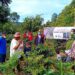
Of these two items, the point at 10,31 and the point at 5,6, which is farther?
the point at 10,31

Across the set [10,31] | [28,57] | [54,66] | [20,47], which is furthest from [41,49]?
[10,31]

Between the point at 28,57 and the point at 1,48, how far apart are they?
23.5ft

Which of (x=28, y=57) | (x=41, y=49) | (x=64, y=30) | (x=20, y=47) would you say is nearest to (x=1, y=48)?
(x=20, y=47)

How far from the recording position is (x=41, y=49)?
873cm

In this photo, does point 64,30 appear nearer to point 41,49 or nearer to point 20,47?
point 20,47

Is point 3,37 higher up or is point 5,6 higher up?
point 5,6

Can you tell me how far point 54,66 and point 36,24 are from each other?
162ft

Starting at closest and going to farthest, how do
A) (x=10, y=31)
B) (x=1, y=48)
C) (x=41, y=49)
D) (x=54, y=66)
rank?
(x=54, y=66), (x=41, y=49), (x=1, y=48), (x=10, y=31)

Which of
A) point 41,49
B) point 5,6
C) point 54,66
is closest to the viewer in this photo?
point 54,66

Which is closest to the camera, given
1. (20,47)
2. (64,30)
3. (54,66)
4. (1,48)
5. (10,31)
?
(54,66)

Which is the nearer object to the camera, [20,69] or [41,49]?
[20,69]

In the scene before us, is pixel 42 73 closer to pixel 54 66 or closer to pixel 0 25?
pixel 54 66

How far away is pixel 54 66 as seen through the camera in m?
6.75

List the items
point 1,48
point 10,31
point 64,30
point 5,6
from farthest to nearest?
point 10,31
point 5,6
point 64,30
point 1,48
